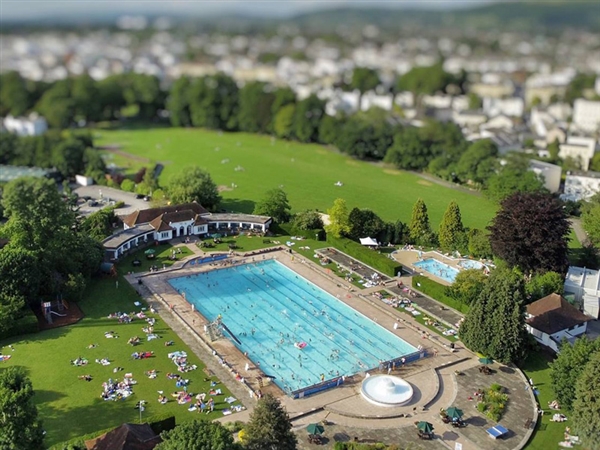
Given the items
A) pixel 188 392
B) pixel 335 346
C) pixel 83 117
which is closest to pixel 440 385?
pixel 335 346

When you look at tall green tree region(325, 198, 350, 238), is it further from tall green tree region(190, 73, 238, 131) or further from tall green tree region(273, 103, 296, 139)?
tall green tree region(190, 73, 238, 131)

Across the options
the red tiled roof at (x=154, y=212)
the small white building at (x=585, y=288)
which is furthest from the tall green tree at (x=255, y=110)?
the small white building at (x=585, y=288)

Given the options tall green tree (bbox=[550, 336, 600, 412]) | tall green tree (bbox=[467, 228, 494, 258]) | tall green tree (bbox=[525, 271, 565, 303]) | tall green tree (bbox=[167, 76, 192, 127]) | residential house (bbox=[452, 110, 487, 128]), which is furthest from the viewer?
tall green tree (bbox=[167, 76, 192, 127])

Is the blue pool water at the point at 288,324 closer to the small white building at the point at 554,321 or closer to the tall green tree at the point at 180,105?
the small white building at the point at 554,321

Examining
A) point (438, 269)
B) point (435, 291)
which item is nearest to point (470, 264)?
point (438, 269)

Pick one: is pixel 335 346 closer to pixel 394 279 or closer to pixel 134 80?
pixel 394 279

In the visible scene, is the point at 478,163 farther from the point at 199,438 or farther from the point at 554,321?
the point at 199,438

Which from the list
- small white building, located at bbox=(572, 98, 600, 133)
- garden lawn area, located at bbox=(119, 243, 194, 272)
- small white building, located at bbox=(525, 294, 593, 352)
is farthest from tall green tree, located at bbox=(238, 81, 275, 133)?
small white building, located at bbox=(525, 294, 593, 352)
